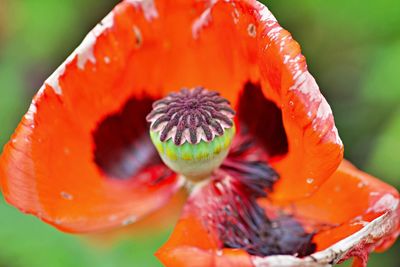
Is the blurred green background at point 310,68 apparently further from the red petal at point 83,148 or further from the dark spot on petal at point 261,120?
the dark spot on petal at point 261,120

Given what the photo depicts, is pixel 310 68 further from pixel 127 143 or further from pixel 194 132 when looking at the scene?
pixel 194 132

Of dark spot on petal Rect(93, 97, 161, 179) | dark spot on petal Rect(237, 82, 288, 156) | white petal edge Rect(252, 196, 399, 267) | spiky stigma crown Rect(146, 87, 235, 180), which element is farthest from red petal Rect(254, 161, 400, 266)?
dark spot on petal Rect(93, 97, 161, 179)

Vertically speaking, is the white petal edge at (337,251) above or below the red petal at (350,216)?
above

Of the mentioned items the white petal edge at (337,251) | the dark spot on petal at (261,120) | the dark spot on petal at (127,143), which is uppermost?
the dark spot on petal at (127,143)

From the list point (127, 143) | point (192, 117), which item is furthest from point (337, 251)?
point (127, 143)

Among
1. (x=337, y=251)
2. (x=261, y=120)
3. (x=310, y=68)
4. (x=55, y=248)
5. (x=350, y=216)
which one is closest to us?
(x=337, y=251)

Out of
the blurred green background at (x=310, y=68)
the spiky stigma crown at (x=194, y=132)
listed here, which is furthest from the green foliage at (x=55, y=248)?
the spiky stigma crown at (x=194, y=132)

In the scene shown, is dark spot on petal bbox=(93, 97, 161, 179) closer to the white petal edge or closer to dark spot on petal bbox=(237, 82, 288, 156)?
dark spot on petal bbox=(237, 82, 288, 156)
